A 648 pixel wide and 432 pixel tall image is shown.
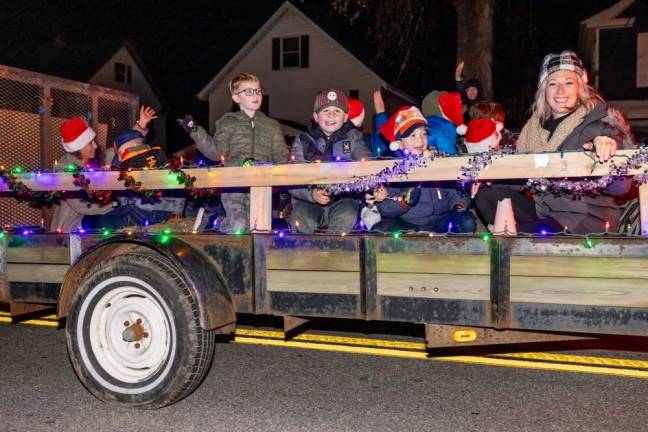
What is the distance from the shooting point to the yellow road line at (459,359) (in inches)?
176

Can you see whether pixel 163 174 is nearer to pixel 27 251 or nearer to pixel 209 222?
pixel 27 251

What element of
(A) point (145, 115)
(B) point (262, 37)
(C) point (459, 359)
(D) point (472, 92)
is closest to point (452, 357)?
(C) point (459, 359)

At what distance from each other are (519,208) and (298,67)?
25.9m

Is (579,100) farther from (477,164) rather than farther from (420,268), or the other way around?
(420,268)

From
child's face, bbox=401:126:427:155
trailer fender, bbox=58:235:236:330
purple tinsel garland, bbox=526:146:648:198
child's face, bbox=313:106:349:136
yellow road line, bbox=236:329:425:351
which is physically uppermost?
child's face, bbox=313:106:349:136

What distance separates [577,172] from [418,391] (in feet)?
5.68

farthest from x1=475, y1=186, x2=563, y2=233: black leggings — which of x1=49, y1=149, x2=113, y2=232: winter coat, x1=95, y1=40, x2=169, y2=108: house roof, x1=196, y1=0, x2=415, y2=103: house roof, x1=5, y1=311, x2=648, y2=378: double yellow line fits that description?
x1=95, y1=40, x2=169, y2=108: house roof

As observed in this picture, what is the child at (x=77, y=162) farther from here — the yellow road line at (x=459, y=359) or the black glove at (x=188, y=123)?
the yellow road line at (x=459, y=359)

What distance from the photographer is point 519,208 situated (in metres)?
3.93

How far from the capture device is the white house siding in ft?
92.1

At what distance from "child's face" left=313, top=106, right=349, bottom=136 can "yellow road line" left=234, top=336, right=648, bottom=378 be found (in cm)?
175

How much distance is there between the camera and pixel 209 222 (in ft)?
17.8

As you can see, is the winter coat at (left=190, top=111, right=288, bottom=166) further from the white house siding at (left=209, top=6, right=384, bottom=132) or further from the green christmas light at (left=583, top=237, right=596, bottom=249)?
the white house siding at (left=209, top=6, right=384, bottom=132)

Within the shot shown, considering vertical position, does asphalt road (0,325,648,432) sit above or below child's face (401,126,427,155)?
below
